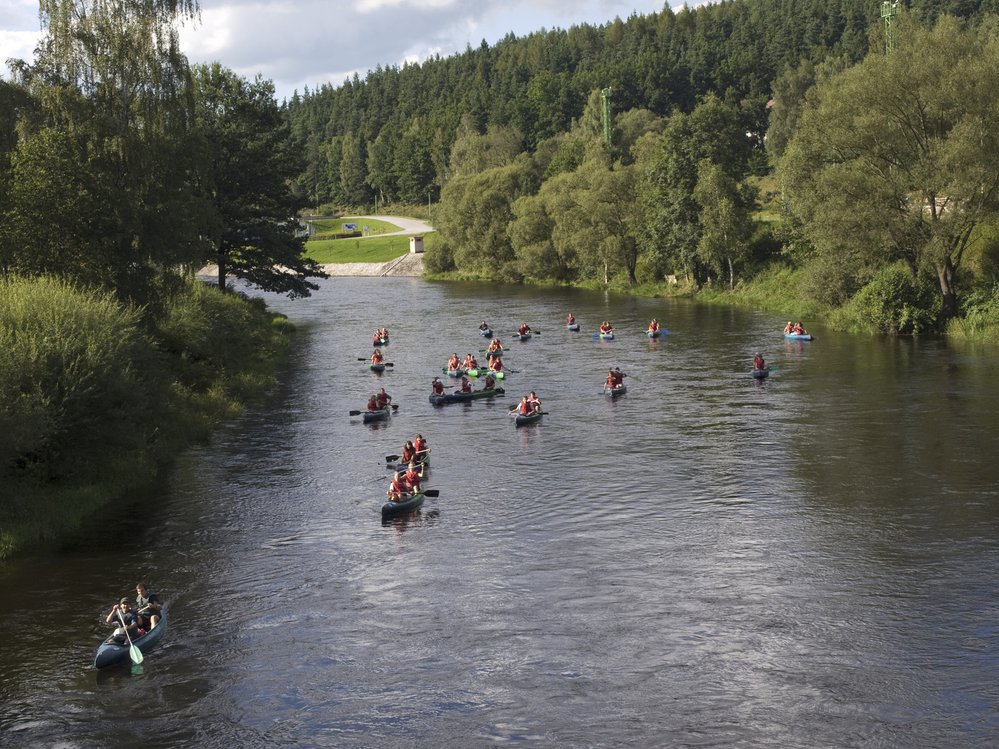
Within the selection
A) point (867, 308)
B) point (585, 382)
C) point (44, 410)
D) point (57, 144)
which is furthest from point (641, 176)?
point (44, 410)

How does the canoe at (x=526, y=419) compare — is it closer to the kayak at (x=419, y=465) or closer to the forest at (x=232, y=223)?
the kayak at (x=419, y=465)

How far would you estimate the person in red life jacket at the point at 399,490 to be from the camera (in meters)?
34.0

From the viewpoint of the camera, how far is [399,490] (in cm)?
3434

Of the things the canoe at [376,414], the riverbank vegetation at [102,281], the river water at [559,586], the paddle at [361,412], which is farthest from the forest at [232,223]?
the canoe at [376,414]

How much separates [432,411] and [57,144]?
20.5 meters

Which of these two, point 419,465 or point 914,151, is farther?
point 914,151

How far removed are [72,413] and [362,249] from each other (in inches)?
5794

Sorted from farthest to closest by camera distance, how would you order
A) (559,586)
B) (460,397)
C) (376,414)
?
(460,397) < (376,414) < (559,586)

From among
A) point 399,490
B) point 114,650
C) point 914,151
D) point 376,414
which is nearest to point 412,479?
point 399,490

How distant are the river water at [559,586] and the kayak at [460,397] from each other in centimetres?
228

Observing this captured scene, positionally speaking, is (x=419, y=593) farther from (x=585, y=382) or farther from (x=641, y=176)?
(x=641, y=176)

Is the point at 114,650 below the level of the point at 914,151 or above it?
below

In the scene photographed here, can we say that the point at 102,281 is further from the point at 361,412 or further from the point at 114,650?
the point at 114,650

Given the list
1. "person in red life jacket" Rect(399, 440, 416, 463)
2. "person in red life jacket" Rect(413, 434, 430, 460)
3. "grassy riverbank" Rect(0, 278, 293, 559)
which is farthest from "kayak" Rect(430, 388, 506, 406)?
"person in red life jacket" Rect(399, 440, 416, 463)
